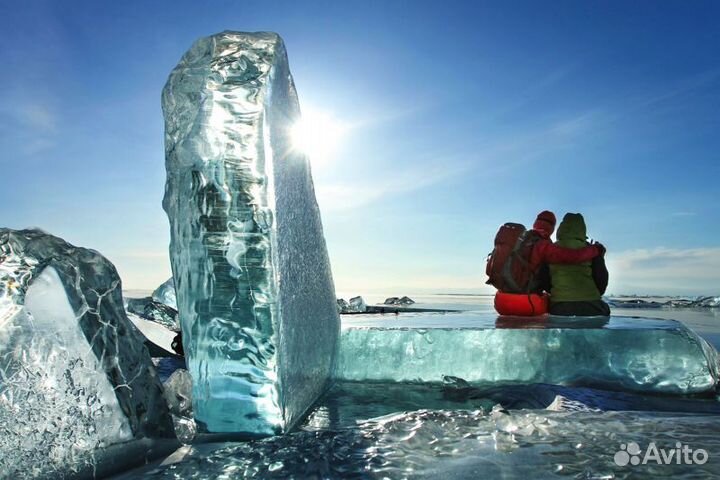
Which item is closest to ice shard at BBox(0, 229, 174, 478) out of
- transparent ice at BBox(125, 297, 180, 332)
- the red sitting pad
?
the red sitting pad

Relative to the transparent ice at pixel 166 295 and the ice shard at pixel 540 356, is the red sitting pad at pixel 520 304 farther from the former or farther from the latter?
the transparent ice at pixel 166 295

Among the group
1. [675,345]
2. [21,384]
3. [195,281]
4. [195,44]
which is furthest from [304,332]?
[675,345]

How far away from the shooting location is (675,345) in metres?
2.67

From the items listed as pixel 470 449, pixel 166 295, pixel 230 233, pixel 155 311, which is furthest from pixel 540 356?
pixel 166 295

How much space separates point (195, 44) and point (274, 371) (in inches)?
50.3

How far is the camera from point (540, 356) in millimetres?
2793

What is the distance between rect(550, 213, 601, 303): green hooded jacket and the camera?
184 inches

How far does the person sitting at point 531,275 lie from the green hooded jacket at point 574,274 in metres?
0.10

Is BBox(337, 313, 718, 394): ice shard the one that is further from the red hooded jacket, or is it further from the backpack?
the backpack

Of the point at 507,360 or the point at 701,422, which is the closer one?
the point at 701,422

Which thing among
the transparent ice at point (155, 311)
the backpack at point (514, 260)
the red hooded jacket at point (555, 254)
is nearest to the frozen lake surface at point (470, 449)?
the red hooded jacket at point (555, 254)

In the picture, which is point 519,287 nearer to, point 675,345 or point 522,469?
point 675,345

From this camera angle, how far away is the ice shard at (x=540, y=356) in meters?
2.67

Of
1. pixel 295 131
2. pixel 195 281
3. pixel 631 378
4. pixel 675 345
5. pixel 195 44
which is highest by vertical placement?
pixel 195 44
